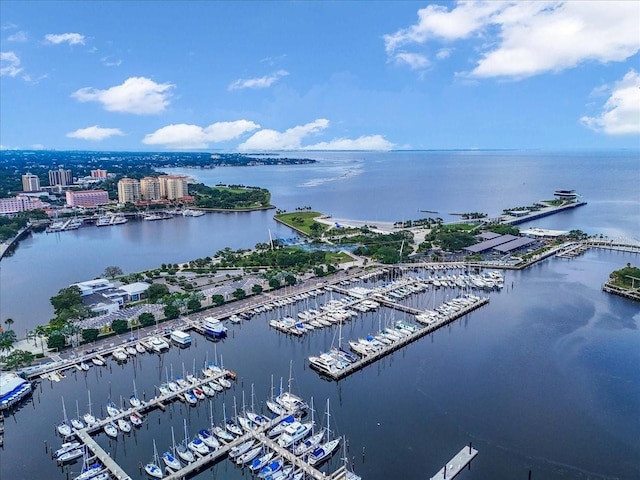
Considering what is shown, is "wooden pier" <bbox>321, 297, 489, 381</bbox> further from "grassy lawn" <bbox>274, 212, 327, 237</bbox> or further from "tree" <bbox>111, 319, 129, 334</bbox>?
"grassy lawn" <bbox>274, 212, 327, 237</bbox>

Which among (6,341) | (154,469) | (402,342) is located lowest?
(154,469)

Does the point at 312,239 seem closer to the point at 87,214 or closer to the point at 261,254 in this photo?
the point at 261,254

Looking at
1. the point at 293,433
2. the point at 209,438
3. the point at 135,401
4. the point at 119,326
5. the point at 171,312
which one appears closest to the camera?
the point at 209,438

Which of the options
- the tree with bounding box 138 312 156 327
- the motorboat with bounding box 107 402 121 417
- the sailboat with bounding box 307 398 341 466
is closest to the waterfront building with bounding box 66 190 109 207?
the tree with bounding box 138 312 156 327

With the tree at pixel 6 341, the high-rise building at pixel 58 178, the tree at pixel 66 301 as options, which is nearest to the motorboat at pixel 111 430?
the tree at pixel 6 341

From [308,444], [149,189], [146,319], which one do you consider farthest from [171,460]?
[149,189]

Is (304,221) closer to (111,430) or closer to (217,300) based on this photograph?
(217,300)
